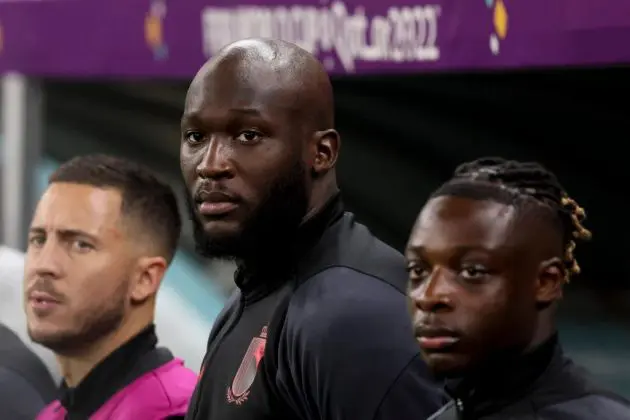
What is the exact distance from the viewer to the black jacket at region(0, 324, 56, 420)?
2.66m

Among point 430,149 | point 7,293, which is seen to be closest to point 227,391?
point 7,293

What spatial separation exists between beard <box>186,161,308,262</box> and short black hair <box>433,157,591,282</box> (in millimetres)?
312

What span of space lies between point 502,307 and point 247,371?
0.48m

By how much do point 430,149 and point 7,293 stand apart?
3.92 ft

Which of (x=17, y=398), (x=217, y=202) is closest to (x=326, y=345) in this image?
(x=217, y=202)

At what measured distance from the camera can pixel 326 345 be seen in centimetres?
182

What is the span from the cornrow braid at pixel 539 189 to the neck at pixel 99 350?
36.1 inches

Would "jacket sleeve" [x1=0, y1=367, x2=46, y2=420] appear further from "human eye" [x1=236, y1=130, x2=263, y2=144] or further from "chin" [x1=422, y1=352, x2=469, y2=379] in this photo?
"chin" [x1=422, y1=352, x2=469, y2=379]

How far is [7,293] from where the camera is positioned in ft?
10.3

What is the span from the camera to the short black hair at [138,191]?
2486 millimetres

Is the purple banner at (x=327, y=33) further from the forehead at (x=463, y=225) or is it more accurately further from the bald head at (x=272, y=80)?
the forehead at (x=463, y=225)

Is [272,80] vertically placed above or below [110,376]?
above

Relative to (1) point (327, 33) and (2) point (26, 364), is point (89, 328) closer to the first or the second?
(2) point (26, 364)

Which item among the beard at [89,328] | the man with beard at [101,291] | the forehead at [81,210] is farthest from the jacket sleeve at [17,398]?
the forehead at [81,210]
